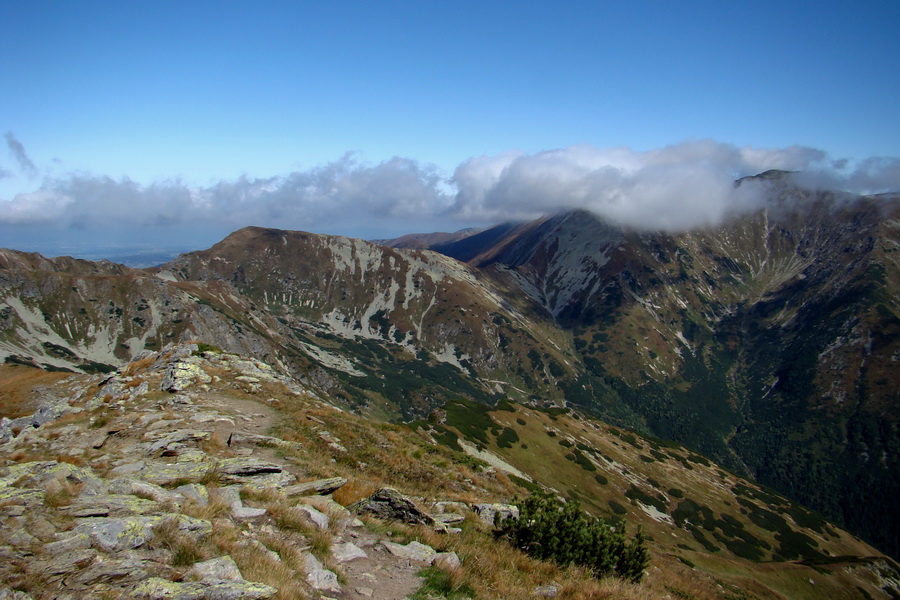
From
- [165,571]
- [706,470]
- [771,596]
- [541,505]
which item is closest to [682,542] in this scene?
[771,596]

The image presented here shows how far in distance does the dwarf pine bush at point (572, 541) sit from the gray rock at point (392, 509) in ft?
10.5

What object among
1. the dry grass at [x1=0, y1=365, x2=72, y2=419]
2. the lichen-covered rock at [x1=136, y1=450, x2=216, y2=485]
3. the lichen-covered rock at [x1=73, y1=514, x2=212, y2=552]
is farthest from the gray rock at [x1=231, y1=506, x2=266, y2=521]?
the dry grass at [x1=0, y1=365, x2=72, y2=419]

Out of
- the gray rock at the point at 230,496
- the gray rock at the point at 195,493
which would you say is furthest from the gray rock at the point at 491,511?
the gray rock at the point at 195,493

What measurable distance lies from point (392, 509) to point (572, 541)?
20.5 ft

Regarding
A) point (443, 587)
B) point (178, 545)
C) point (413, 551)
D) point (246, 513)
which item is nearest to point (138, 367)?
point (246, 513)

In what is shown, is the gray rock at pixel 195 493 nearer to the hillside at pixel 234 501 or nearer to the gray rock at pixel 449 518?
the hillside at pixel 234 501

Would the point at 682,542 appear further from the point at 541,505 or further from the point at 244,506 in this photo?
the point at 244,506

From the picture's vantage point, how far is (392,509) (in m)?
15.0

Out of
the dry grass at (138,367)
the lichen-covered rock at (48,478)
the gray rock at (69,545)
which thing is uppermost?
the gray rock at (69,545)

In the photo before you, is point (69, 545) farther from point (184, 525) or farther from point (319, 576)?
point (319, 576)

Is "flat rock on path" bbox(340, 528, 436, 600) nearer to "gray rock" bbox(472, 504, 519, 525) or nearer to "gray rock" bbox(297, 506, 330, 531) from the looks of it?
"gray rock" bbox(297, 506, 330, 531)

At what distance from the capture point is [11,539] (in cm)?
825

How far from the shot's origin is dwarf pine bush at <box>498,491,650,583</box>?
1435 cm

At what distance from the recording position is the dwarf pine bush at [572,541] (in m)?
14.4
